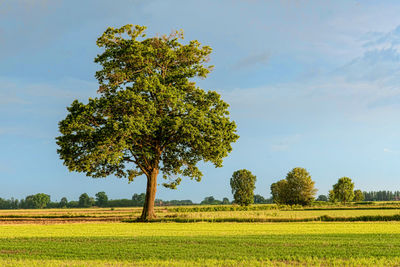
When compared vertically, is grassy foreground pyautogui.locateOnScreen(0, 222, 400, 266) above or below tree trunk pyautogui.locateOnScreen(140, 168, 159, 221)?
below

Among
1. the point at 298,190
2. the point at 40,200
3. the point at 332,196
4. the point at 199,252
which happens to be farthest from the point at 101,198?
the point at 199,252

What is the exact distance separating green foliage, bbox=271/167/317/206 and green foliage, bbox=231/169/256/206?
1926 cm

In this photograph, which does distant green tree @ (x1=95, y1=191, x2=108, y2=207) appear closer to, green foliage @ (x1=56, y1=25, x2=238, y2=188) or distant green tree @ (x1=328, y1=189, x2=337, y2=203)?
distant green tree @ (x1=328, y1=189, x2=337, y2=203)

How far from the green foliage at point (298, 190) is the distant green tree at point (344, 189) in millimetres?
32028

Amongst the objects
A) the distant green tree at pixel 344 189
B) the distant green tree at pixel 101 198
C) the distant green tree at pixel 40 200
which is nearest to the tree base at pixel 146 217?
the distant green tree at pixel 344 189

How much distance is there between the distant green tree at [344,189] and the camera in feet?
397

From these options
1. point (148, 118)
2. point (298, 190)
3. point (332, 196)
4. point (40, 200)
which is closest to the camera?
point (148, 118)

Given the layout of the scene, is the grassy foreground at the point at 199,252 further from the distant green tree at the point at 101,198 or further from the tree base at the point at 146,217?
the distant green tree at the point at 101,198

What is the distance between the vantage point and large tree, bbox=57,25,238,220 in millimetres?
39156

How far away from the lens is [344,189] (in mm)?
121375

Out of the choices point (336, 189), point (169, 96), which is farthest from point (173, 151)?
point (336, 189)

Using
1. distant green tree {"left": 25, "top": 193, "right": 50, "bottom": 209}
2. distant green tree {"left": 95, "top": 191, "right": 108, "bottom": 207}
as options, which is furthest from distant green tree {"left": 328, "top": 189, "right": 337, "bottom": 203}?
distant green tree {"left": 25, "top": 193, "right": 50, "bottom": 209}

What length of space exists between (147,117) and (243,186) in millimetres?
80259

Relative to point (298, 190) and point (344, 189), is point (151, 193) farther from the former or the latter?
point (344, 189)
